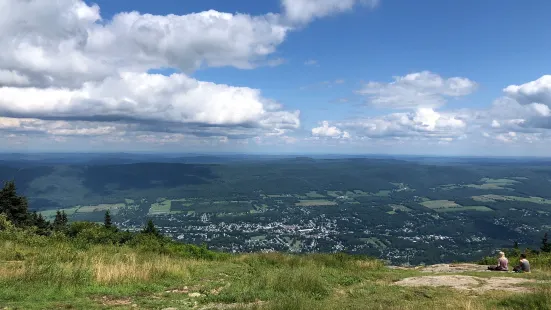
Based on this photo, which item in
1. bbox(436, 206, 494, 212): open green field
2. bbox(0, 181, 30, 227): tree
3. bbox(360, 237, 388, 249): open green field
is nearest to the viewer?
bbox(0, 181, 30, 227): tree

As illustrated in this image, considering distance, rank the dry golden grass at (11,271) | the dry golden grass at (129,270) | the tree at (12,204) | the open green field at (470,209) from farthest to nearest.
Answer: the open green field at (470,209) < the tree at (12,204) < the dry golden grass at (129,270) < the dry golden grass at (11,271)

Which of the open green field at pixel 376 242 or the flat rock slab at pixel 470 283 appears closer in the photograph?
the flat rock slab at pixel 470 283

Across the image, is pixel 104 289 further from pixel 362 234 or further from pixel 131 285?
pixel 362 234

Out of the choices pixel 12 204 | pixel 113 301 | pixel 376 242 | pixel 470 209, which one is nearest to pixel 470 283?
pixel 113 301

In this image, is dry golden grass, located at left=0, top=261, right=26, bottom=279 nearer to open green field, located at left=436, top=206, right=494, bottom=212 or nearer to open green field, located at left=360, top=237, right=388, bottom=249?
open green field, located at left=360, top=237, right=388, bottom=249

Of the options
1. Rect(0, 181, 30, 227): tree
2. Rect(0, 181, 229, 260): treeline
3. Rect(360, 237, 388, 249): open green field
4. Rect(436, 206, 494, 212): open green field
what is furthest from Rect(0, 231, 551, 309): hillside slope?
Rect(436, 206, 494, 212): open green field

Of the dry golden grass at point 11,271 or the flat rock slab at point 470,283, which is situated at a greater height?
the dry golden grass at point 11,271

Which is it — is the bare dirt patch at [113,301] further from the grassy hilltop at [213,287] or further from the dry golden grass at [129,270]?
the dry golden grass at [129,270]

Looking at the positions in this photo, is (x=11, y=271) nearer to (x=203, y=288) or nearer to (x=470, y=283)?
(x=203, y=288)

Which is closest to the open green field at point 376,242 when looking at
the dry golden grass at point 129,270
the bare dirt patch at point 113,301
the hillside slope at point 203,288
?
the hillside slope at point 203,288
